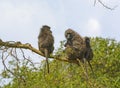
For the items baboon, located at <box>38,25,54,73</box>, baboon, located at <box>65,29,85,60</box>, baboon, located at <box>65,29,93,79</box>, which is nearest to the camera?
baboon, located at <box>65,29,85,60</box>

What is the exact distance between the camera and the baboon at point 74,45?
30.2 ft

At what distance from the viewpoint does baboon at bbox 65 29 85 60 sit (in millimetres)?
9211

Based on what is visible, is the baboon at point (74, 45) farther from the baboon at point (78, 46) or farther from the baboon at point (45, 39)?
the baboon at point (45, 39)

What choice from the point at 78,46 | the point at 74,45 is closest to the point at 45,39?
the point at 74,45

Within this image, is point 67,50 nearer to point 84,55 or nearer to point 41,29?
point 84,55

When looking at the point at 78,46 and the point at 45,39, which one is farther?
the point at 45,39

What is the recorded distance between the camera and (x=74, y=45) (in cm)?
987

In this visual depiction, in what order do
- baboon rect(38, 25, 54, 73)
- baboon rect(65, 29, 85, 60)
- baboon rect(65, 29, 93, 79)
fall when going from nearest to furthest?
baboon rect(65, 29, 85, 60)
baboon rect(65, 29, 93, 79)
baboon rect(38, 25, 54, 73)

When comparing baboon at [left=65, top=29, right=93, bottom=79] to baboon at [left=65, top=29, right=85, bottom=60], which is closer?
baboon at [left=65, top=29, right=85, bottom=60]

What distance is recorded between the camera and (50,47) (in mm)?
10648

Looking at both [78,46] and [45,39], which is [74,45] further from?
[45,39]

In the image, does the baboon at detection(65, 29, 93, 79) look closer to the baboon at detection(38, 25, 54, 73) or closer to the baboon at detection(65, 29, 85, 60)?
the baboon at detection(65, 29, 85, 60)

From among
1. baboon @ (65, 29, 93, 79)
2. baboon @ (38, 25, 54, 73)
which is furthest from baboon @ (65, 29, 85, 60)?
baboon @ (38, 25, 54, 73)

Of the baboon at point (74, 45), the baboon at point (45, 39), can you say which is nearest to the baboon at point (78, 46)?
the baboon at point (74, 45)
